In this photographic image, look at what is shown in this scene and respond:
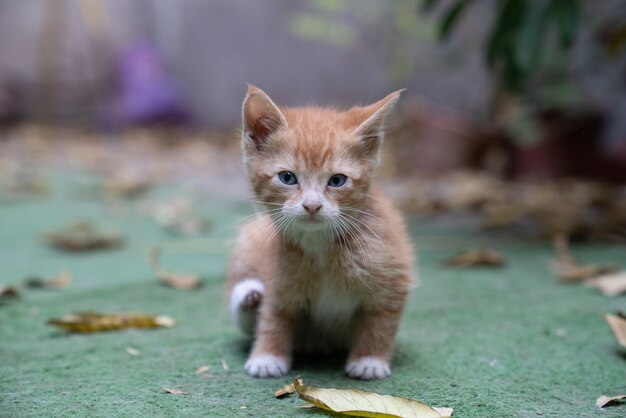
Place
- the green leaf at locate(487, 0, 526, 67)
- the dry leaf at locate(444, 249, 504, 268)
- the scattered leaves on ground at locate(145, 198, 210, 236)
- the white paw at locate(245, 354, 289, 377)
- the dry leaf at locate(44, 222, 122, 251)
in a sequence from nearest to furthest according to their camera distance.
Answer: the white paw at locate(245, 354, 289, 377), the green leaf at locate(487, 0, 526, 67), the dry leaf at locate(444, 249, 504, 268), the dry leaf at locate(44, 222, 122, 251), the scattered leaves on ground at locate(145, 198, 210, 236)

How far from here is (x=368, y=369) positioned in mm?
2059

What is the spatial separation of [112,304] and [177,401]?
127 cm

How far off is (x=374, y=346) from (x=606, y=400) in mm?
683

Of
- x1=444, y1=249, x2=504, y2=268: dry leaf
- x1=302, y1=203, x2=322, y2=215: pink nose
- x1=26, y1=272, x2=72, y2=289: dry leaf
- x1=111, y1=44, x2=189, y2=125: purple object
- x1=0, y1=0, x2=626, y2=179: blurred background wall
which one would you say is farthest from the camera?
x1=111, y1=44, x2=189, y2=125: purple object

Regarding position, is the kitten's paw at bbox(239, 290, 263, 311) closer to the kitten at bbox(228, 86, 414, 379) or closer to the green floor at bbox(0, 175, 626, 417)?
the kitten at bbox(228, 86, 414, 379)

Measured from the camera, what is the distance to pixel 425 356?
7.50 feet

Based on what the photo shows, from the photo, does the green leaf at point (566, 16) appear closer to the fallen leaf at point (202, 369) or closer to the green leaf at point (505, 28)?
the green leaf at point (505, 28)

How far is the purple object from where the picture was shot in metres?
10.3

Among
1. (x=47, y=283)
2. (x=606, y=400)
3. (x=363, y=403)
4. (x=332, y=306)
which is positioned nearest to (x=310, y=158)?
(x=332, y=306)

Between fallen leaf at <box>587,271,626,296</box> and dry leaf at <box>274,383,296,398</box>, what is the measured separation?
69.5 inches

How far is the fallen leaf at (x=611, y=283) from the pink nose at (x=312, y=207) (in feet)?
5.58

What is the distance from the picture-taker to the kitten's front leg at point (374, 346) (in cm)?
207

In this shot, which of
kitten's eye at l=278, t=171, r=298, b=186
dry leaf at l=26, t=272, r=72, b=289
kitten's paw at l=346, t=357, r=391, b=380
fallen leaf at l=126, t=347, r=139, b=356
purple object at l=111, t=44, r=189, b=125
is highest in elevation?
purple object at l=111, t=44, r=189, b=125

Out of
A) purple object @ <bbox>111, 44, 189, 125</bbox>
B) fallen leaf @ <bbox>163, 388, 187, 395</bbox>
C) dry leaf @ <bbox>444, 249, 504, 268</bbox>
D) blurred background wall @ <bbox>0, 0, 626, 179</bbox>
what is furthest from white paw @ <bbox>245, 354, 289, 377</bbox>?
purple object @ <bbox>111, 44, 189, 125</bbox>
